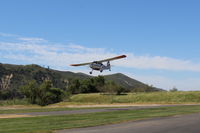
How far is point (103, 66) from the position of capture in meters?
52.3

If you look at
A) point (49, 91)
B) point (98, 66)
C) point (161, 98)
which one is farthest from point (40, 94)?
point (98, 66)

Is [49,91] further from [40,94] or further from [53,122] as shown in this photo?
[53,122]

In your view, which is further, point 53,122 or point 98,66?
point 98,66

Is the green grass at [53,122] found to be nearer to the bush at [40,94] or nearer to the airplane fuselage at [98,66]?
the airplane fuselage at [98,66]

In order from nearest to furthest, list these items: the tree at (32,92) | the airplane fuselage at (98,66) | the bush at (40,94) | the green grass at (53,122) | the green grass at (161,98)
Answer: the green grass at (53,122) → the airplane fuselage at (98,66) → the green grass at (161,98) → the bush at (40,94) → the tree at (32,92)

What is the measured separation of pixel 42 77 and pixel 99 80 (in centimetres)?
6667

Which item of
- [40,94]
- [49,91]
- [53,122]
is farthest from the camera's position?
[49,91]

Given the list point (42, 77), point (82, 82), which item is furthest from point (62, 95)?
point (42, 77)

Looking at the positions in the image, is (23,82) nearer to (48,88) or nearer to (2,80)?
(2,80)

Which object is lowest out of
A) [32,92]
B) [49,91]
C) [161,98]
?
[161,98]

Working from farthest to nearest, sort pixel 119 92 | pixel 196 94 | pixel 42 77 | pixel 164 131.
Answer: pixel 42 77
pixel 119 92
pixel 196 94
pixel 164 131

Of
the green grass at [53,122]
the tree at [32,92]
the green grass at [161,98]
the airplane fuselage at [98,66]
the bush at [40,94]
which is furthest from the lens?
the tree at [32,92]

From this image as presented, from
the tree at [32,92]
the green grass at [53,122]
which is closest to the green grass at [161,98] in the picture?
the tree at [32,92]

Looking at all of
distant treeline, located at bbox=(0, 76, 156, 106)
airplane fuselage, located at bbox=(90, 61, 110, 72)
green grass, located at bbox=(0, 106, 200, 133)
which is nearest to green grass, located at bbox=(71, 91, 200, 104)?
distant treeline, located at bbox=(0, 76, 156, 106)
